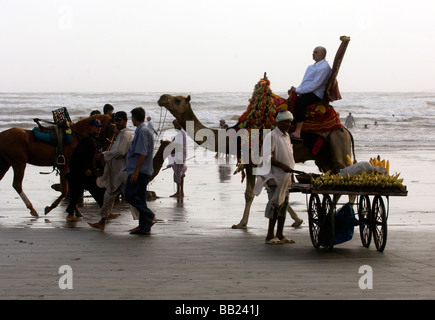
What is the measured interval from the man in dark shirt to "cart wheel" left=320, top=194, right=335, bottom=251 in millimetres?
4719

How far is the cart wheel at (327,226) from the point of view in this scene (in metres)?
10.7

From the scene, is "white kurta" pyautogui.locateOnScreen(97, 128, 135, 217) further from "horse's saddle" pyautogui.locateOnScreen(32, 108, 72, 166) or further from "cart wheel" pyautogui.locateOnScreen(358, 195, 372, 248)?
"cart wheel" pyautogui.locateOnScreen(358, 195, 372, 248)

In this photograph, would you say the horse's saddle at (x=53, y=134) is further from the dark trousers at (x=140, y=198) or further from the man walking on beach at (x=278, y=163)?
the man walking on beach at (x=278, y=163)

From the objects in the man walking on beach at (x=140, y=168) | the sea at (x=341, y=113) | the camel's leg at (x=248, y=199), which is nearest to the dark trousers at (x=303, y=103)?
the camel's leg at (x=248, y=199)

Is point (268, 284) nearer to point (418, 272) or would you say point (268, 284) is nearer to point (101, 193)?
point (418, 272)

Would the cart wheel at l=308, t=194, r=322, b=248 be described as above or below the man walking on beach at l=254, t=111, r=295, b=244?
below

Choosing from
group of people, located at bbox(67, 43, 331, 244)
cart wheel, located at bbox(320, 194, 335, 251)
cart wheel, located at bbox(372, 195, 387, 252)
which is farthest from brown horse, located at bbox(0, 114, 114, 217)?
cart wheel, located at bbox(372, 195, 387, 252)

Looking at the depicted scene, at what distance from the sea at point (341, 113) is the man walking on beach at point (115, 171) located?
25098 millimetres

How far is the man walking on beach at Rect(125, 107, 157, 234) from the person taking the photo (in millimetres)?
12289

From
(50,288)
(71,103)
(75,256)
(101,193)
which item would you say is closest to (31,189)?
(101,193)

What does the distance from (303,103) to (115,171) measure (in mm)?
3367

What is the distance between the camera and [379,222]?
1072cm

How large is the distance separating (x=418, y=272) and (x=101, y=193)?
677 cm
